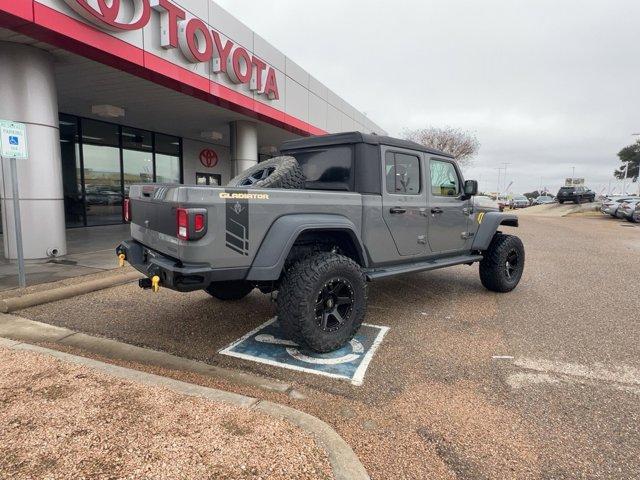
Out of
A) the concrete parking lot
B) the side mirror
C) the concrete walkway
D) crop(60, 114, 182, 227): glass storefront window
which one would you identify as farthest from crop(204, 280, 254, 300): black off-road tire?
crop(60, 114, 182, 227): glass storefront window

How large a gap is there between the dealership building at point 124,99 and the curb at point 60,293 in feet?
7.41

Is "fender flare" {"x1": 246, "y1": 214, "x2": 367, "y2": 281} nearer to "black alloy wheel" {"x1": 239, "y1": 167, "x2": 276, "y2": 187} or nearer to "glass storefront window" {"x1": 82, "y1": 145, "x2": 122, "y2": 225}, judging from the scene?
"black alloy wheel" {"x1": 239, "y1": 167, "x2": 276, "y2": 187}

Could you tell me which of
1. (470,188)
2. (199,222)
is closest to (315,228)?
(199,222)

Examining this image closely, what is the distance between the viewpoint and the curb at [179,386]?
213 cm

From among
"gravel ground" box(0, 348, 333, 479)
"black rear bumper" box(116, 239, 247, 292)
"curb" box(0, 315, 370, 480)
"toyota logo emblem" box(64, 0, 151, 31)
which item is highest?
"toyota logo emblem" box(64, 0, 151, 31)

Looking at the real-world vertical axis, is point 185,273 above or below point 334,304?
above

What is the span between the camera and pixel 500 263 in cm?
587

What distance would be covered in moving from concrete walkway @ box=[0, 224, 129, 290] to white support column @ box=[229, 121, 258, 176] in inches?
177

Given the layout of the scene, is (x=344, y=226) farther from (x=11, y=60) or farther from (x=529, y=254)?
(x=529, y=254)

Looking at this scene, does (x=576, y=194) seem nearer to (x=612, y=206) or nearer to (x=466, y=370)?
(x=612, y=206)

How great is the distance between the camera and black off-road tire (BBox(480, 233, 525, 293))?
231 inches

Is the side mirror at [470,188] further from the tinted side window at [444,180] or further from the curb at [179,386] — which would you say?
the curb at [179,386]

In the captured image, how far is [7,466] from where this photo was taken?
6.46 feet

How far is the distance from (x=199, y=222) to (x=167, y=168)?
14.3m
